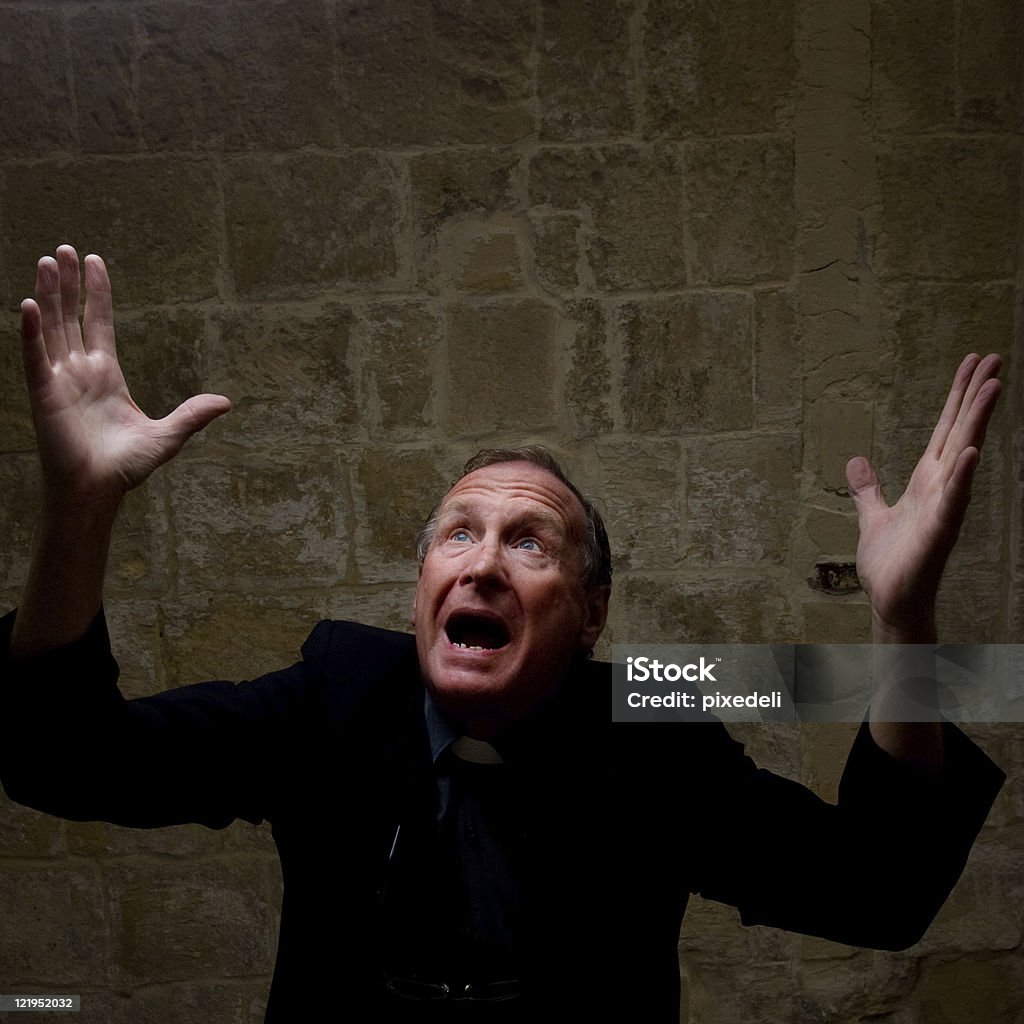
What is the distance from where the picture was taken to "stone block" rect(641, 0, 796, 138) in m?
2.39

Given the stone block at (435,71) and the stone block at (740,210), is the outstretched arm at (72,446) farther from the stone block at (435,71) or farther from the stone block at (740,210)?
the stone block at (740,210)

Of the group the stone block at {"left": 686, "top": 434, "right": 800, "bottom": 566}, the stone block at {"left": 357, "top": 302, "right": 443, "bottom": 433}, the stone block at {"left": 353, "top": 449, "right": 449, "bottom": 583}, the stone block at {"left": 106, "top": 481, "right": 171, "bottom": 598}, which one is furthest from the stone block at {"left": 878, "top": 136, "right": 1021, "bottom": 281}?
the stone block at {"left": 106, "top": 481, "right": 171, "bottom": 598}

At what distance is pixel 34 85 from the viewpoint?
7.89ft

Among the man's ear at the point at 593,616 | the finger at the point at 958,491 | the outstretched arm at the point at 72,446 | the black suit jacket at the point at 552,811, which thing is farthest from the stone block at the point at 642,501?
the outstretched arm at the point at 72,446

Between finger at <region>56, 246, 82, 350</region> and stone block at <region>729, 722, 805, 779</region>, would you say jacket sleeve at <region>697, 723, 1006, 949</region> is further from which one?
stone block at <region>729, 722, 805, 779</region>

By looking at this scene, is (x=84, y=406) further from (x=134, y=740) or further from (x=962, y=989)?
(x=962, y=989)

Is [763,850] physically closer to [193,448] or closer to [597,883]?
[597,883]

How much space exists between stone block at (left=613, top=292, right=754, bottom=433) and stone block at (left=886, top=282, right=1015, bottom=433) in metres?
0.35

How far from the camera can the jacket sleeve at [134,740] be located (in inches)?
48.7

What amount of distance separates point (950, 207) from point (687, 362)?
2.29ft

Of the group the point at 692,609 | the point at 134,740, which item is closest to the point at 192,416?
the point at 134,740

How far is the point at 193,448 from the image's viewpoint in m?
2.49

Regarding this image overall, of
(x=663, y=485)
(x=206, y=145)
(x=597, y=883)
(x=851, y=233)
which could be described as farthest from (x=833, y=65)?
(x=597, y=883)

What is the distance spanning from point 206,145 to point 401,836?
1728mm
